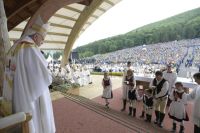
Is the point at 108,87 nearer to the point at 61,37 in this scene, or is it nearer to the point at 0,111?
the point at 0,111

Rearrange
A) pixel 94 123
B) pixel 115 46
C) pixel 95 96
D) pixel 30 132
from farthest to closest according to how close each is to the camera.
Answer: pixel 115 46 → pixel 95 96 → pixel 94 123 → pixel 30 132

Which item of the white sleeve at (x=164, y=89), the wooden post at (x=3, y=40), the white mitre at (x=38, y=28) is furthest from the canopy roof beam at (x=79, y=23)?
the white mitre at (x=38, y=28)

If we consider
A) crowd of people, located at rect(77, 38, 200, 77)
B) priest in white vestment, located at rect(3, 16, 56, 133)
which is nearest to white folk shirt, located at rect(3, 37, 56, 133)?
priest in white vestment, located at rect(3, 16, 56, 133)

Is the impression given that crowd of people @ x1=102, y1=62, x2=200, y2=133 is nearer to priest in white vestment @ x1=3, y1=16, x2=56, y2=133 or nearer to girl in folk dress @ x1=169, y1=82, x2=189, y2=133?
girl in folk dress @ x1=169, y1=82, x2=189, y2=133

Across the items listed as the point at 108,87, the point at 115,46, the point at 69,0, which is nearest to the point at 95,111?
the point at 108,87

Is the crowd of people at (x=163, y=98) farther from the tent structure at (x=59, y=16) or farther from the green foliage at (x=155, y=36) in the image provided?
the green foliage at (x=155, y=36)

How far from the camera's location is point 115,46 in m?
54.0

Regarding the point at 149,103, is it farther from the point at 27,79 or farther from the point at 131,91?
the point at 27,79

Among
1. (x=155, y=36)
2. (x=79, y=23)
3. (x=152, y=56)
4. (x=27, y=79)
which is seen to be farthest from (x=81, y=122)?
(x=155, y=36)

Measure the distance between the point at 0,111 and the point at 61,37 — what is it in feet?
61.8

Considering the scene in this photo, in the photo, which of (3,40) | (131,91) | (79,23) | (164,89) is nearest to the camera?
(3,40)

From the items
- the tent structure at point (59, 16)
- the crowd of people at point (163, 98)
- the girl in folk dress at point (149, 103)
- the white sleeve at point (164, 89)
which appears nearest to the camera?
the crowd of people at point (163, 98)

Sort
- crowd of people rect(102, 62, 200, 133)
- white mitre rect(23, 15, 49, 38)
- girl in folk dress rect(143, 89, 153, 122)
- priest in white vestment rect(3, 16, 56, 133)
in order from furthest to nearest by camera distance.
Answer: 1. girl in folk dress rect(143, 89, 153, 122)
2. crowd of people rect(102, 62, 200, 133)
3. white mitre rect(23, 15, 49, 38)
4. priest in white vestment rect(3, 16, 56, 133)

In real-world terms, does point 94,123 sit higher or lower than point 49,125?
lower
